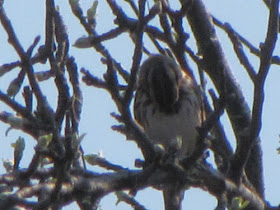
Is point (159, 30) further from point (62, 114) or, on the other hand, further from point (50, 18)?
point (62, 114)

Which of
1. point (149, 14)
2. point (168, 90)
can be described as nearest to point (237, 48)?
point (149, 14)

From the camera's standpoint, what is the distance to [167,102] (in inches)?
260

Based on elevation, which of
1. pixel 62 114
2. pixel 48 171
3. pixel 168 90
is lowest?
pixel 48 171

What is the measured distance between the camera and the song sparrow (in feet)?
21.1

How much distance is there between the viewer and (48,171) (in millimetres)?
3672

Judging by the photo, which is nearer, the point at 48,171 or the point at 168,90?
the point at 48,171

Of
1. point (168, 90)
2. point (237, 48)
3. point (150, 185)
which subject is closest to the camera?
point (150, 185)

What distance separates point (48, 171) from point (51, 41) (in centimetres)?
95

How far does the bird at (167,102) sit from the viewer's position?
644cm

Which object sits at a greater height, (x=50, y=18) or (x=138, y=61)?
(x=50, y=18)

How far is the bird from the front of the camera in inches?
253

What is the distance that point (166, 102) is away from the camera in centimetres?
660

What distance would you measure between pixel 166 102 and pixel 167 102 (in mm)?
11

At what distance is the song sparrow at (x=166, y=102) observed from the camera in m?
6.44
